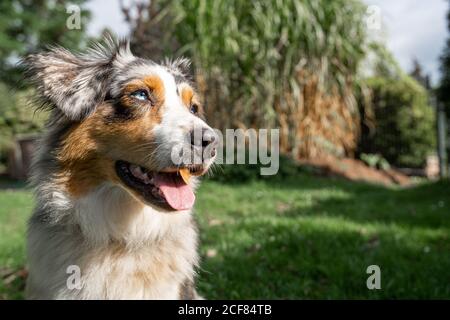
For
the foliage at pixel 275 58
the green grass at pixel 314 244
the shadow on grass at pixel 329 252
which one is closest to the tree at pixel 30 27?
the foliage at pixel 275 58

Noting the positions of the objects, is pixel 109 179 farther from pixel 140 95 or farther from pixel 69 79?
pixel 69 79

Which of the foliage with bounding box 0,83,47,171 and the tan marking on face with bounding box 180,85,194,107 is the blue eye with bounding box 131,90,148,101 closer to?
the tan marking on face with bounding box 180,85,194,107

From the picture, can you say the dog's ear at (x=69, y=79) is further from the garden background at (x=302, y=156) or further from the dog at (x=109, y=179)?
the garden background at (x=302, y=156)

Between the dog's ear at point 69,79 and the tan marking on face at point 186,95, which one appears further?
the tan marking on face at point 186,95

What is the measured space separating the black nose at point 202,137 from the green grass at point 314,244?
1525 mm

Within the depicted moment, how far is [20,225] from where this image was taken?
21.9 ft

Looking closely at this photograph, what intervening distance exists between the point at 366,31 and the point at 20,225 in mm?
8139

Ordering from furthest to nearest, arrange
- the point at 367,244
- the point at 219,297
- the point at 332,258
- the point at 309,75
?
the point at 309,75 < the point at 367,244 < the point at 332,258 < the point at 219,297

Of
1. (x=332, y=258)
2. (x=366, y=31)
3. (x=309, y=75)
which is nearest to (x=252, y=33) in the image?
(x=309, y=75)

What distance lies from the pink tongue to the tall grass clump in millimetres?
7073

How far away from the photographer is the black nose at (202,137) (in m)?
2.43

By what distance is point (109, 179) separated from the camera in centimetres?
262

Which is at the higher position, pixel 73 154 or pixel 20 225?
pixel 73 154
